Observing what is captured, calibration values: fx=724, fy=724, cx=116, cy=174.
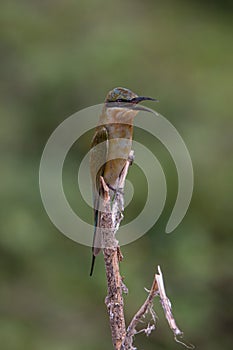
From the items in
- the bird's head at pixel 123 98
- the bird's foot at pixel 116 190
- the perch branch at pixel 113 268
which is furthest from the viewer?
the bird's foot at pixel 116 190

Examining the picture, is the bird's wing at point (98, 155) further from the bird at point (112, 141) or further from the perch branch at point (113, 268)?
the perch branch at point (113, 268)

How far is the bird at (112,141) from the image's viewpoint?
2.54 metres

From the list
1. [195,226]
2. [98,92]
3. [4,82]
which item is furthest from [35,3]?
[195,226]

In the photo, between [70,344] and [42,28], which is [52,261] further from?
[42,28]

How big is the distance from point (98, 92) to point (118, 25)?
1443mm

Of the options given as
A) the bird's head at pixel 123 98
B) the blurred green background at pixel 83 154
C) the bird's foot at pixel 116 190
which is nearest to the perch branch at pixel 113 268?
the bird's foot at pixel 116 190

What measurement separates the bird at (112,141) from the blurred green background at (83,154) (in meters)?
1.87

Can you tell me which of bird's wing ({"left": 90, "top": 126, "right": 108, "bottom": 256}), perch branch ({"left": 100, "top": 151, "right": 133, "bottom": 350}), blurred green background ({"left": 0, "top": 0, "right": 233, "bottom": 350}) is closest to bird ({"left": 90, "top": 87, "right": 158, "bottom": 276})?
bird's wing ({"left": 90, "top": 126, "right": 108, "bottom": 256})

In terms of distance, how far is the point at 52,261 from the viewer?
4.76 metres

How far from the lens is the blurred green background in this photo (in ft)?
15.1

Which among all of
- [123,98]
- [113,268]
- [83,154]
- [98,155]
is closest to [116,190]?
[98,155]

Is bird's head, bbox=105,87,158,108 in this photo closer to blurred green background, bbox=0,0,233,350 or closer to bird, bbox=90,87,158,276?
bird, bbox=90,87,158,276

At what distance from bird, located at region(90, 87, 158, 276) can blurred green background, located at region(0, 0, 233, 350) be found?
1867mm

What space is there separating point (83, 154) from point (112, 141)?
2.86m
